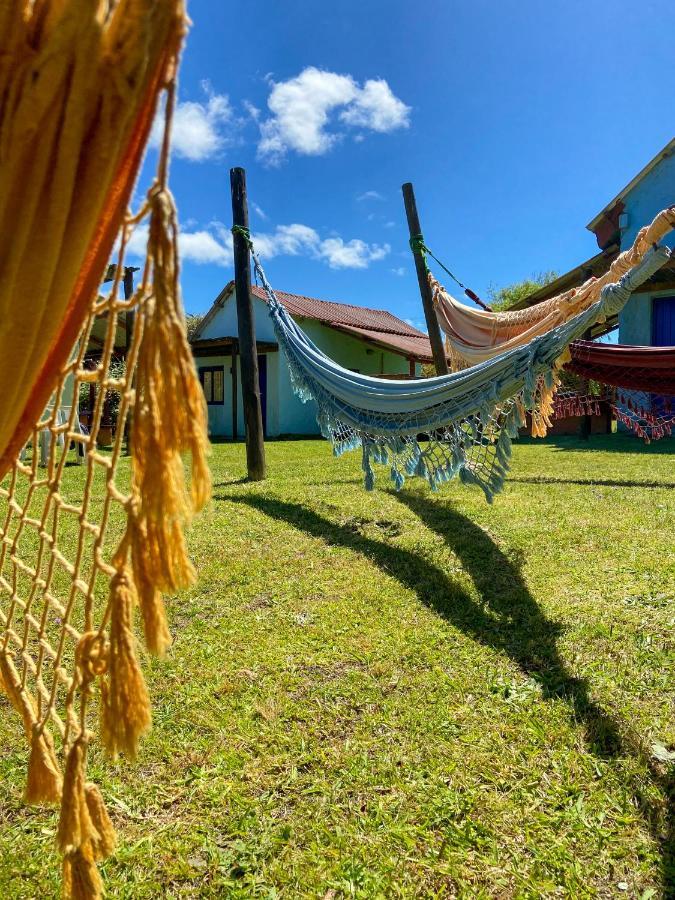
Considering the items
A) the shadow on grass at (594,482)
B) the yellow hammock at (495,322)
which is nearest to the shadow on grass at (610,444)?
Result: the shadow on grass at (594,482)

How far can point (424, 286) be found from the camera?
4969mm

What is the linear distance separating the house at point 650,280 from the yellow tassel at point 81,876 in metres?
9.00

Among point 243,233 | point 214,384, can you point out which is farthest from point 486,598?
point 214,384

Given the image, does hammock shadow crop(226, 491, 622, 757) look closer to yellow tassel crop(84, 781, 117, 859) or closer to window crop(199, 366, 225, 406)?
yellow tassel crop(84, 781, 117, 859)

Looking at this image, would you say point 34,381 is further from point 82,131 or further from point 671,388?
point 671,388

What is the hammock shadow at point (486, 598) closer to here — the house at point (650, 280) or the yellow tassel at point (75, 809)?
the yellow tassel at point (75, 809)

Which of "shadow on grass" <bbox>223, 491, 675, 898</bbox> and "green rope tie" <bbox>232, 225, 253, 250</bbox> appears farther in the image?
"green rope tie" <bbox>232, 225, 253, 250</bbox>

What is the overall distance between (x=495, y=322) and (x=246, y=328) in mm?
2232

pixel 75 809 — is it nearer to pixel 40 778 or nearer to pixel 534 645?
pixel 40 778

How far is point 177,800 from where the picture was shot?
133 cm

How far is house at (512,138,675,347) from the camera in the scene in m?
8.62

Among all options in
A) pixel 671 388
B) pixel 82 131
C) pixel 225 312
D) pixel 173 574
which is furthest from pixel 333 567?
pixel 225 312

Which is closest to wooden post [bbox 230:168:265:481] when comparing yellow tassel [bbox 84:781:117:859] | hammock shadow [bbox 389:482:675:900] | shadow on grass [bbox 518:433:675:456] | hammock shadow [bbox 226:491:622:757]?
hammock shadow [bbox 226:491:622:757]

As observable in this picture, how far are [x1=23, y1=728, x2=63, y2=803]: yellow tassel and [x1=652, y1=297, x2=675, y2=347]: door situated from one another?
9.73m
